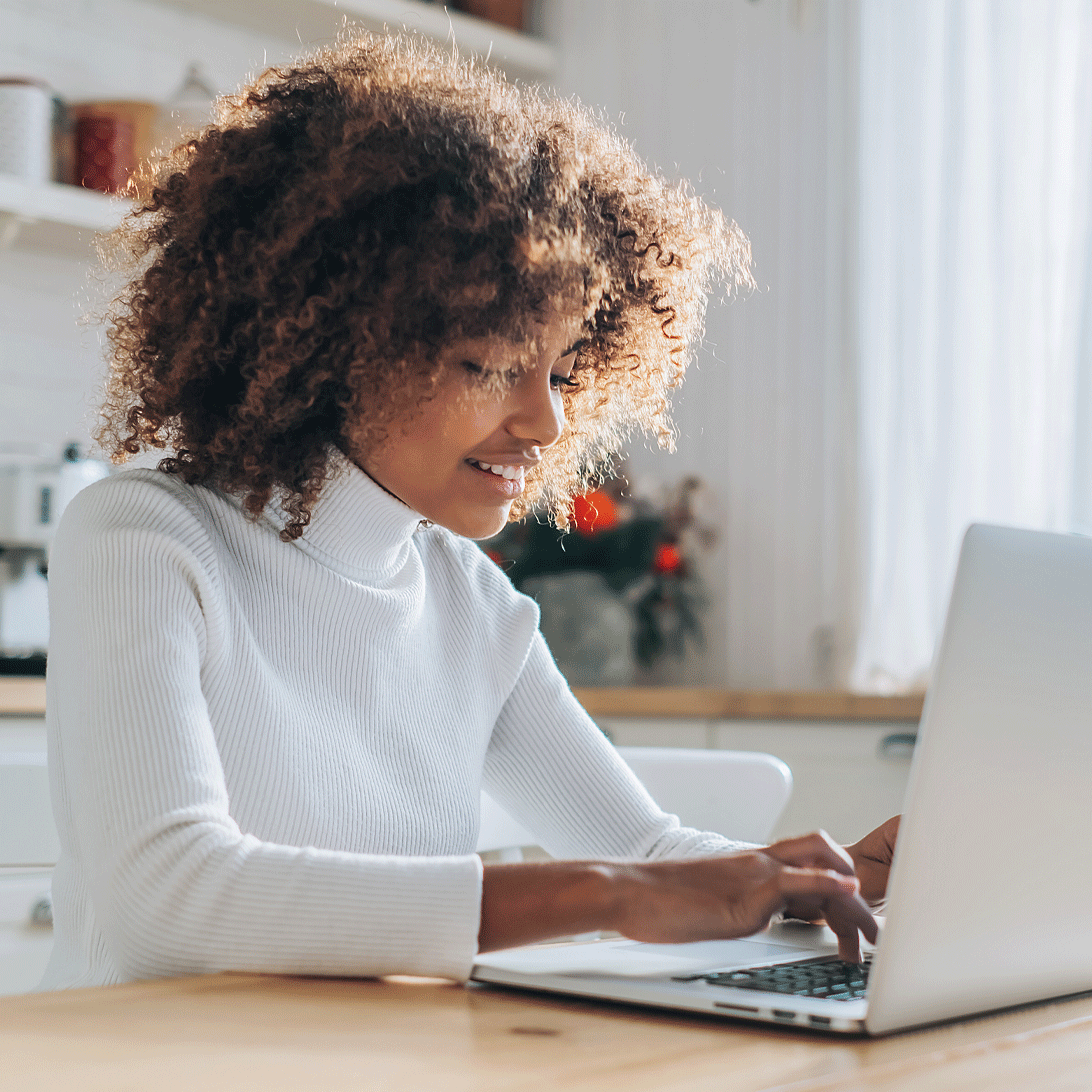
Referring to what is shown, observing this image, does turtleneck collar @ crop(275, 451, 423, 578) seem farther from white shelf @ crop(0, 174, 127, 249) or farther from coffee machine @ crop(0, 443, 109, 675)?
white shelf @ crop(0, 174, 127, 249)

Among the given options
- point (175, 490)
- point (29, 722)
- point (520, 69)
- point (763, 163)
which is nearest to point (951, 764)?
point (175, 490)

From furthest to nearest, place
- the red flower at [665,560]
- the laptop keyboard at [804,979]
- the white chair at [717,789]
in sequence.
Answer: the red flower at [665,560], the white chair at [717,789], the laptop keyboard at [804,979]

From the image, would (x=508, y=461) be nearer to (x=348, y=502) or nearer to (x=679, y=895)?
(x=348, y=502)

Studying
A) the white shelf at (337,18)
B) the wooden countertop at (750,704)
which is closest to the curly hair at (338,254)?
the wooden countertop at (750,704)

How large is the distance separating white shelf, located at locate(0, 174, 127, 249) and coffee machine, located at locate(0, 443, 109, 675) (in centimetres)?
54

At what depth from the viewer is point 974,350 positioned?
2.51m

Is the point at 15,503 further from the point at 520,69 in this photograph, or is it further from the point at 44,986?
the point at 520,69

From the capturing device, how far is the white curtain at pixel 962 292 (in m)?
2.39

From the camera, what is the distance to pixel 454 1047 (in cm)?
54

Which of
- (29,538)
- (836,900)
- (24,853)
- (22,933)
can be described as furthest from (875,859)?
(29,538)

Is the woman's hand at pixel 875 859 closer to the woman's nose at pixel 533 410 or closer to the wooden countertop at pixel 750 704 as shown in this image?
the woman's nose at pixel 533 410

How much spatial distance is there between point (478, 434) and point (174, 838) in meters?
0.42

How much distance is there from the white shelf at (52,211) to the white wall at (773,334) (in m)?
1.28

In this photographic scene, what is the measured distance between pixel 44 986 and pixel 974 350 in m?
2.05
